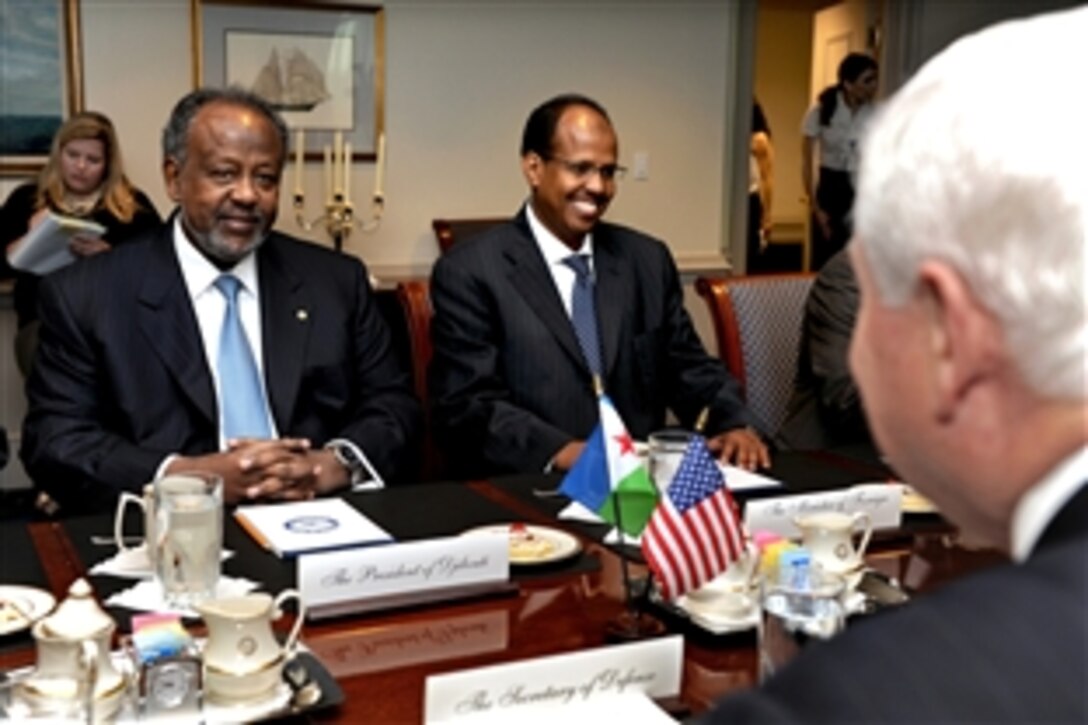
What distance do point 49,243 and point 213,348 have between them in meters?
1.90

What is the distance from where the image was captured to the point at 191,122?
2.43 m

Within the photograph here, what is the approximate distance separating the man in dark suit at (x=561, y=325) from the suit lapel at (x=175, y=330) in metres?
0.52

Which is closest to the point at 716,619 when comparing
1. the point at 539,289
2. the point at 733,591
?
the point at 733,591

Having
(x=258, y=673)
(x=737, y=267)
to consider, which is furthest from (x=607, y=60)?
(x=258, y=673)

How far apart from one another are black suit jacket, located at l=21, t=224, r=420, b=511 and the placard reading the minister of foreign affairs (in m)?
0.78

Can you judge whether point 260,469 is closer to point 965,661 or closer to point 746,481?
point 746,481

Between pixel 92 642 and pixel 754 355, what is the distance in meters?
1.94

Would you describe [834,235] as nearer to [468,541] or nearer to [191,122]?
[191,122]

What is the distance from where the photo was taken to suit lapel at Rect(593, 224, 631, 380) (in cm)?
278

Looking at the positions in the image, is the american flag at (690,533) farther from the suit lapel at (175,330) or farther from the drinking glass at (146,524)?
the suit lapel at (175,330)

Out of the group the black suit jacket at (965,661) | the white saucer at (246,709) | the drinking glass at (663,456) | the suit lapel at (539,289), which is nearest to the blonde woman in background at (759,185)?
the suit lapel at (539,289)

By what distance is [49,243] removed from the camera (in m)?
4.00

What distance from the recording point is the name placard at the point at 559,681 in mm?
1168

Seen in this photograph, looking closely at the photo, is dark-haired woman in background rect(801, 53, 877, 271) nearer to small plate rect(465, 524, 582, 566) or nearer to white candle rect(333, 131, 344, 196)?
white candle rect(333, 131, 344, 196)
